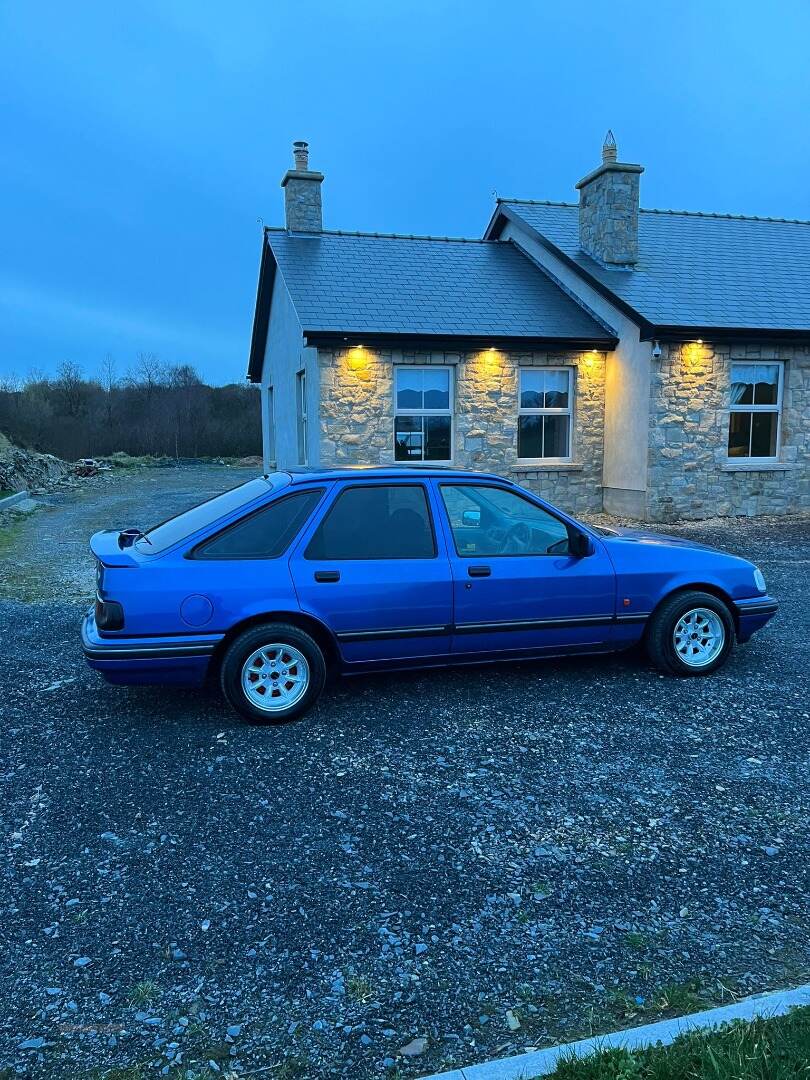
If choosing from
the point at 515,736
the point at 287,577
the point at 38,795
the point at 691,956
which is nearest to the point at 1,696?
the point at 38,795

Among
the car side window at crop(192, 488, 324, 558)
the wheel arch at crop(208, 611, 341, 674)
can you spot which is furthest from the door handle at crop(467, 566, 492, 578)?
the car side window at crop(192, 488, 324, 558)

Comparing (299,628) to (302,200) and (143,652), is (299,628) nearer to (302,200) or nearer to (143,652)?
(143,652)

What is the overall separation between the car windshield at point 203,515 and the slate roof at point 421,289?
808cm

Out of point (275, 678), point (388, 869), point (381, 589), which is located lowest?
point (388, 869)

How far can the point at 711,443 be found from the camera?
552 inches

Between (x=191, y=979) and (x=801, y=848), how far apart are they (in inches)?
102

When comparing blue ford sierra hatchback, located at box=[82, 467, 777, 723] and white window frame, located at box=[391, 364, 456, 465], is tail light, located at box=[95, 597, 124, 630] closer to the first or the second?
blue ford sierra hatchback, located at box=[82, 467, 777, 723]

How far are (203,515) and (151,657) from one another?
1.10 meters

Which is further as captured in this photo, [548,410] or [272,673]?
[548,410]

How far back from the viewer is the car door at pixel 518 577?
5.14 m

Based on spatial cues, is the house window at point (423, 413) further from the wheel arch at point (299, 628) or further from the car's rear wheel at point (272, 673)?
the car's rear wheel at point (272, 673)

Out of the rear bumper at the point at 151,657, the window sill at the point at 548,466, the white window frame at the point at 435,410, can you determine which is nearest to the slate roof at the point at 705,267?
the window sill at the point at 548,466

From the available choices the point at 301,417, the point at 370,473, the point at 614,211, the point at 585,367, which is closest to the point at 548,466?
the point at 585,367

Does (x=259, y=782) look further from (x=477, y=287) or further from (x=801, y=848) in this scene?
(x=477, y=287)
